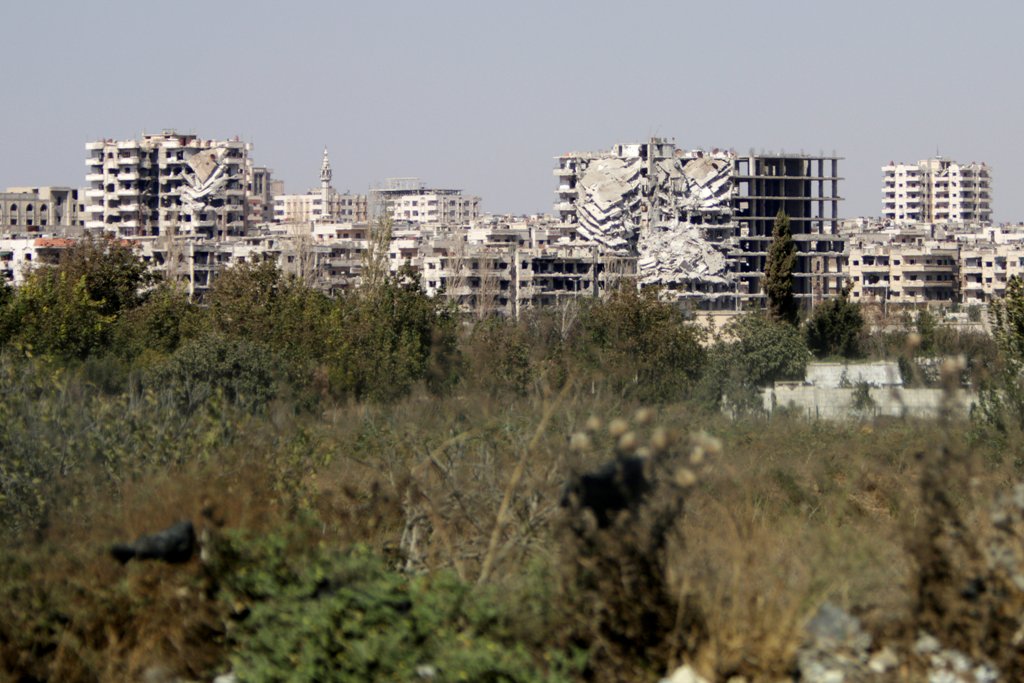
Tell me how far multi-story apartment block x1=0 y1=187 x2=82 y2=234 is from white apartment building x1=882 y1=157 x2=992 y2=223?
3718 inches

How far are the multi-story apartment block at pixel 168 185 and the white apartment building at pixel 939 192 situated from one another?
88.6m

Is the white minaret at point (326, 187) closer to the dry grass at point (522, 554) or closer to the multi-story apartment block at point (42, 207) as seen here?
the multi-story apartment block at point (42, 207)

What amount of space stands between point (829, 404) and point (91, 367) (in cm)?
1371

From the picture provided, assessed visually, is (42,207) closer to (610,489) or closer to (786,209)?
(786,209)

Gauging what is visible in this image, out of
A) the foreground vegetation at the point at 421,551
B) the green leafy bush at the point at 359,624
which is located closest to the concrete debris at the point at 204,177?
the foreground vegetation at the point at 421,551

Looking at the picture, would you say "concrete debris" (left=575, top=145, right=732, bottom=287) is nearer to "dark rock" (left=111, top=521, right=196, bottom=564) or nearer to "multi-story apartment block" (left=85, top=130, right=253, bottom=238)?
"multi-story apartment block" (left=85, top=130, right=253, bottom=238)

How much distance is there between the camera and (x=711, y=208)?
11025 cm

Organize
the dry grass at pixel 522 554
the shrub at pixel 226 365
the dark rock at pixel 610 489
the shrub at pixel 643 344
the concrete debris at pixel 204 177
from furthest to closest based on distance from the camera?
the concrete debris at pixel 204 177
the shrub at pixel 643 344
the shrub at pixel 226 365
the dark rock at pixel 610 489
the dry grass at pixel 522 554

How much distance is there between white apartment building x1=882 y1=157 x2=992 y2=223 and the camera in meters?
182

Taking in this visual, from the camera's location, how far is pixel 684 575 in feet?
17.9

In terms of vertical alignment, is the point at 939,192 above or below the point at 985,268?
above

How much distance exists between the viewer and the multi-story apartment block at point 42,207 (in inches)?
Answer: 5305

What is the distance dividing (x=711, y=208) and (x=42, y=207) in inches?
2499

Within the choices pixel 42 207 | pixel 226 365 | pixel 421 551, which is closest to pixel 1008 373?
pixel 226 365
